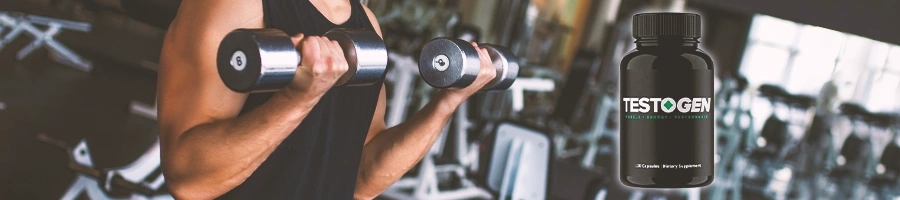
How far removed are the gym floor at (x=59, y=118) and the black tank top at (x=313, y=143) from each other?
2337 millimetres

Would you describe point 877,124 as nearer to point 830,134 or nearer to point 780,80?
point 830,134

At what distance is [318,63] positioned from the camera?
2.00ft

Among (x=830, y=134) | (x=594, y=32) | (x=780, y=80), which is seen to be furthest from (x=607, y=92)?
(x=594, y=32)

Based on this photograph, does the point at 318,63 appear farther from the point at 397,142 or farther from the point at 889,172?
the point at 889,172

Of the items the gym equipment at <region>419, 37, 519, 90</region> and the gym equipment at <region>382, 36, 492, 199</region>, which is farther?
the gym equipment at <region>382, 36, 492, 199</region>

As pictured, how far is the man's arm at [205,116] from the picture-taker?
33.1 inches

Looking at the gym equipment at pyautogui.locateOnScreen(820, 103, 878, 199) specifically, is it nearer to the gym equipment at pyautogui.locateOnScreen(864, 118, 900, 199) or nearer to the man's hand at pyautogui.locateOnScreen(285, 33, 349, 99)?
the gym equipment at pyautogui.locateOnScreen(864, 118, 900, 199)

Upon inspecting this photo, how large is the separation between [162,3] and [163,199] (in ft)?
5.57

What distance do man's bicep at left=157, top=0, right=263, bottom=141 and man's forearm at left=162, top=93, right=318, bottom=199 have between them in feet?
0.10

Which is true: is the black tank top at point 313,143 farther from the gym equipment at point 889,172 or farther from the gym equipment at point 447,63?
the gym equipment at point 889,172

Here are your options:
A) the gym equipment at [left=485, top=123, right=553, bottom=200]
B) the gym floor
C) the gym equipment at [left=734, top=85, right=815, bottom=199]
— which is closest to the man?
the gym equipment at [left=485, top=123, right=553, bottom=200]

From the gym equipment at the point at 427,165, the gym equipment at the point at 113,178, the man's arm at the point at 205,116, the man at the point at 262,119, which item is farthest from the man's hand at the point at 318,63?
the gym equipment at the point at 427,165

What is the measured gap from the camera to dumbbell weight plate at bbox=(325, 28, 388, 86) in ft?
2.14

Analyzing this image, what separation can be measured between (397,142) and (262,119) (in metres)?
0.42
